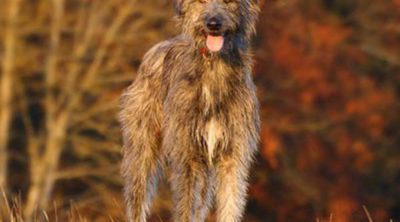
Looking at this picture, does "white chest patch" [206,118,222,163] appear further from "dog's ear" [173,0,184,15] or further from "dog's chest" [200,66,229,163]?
"dog's ear" [173,0,184,15]

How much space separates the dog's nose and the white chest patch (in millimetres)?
→ 716

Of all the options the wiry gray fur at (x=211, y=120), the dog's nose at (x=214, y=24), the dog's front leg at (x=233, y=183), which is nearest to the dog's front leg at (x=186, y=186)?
the wiry gray fur at (x=211, y=120)

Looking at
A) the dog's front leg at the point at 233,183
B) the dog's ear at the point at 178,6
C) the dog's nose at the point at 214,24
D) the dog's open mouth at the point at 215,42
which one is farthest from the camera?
the dog's front leg at the point at 233,183

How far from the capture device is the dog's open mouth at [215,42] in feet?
27.9

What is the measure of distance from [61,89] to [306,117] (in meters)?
5.12

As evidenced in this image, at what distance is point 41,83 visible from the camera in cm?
2516

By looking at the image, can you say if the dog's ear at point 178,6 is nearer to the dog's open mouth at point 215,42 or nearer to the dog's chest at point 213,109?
the dog's open mouth at point 215,42

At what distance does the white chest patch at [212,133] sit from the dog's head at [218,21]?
20.4 inches

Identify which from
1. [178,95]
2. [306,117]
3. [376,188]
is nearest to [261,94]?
[306,117]

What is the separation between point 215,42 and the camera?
8.52 meters

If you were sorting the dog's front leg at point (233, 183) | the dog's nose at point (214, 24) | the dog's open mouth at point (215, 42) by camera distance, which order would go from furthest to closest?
the dog's front leg at point (233, 183) < the dog's open mouth at point (215, 42) < the dog's nose at point (214, 24)

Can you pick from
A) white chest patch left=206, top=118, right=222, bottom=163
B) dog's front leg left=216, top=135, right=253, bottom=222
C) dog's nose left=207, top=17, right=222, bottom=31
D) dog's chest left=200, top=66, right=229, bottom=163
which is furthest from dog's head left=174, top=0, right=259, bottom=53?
dog's front leg left=216, top=135, right=253, bottom=222

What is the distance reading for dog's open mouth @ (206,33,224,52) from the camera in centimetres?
852

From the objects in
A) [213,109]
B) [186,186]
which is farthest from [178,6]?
[186,186]
